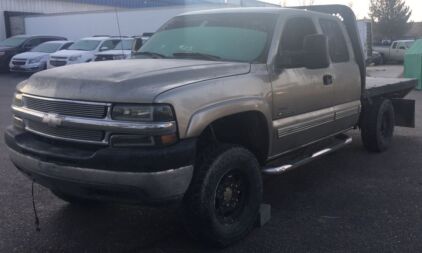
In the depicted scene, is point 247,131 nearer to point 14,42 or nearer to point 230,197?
point 230,197

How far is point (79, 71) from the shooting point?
393 centimetres

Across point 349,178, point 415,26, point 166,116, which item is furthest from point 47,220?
point 415,26

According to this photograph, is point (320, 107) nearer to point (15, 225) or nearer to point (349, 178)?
point (349, 178)

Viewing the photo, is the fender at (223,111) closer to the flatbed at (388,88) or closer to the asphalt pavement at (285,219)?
the asphalt pavement at (285,219)

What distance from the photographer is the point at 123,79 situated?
11.6 feet

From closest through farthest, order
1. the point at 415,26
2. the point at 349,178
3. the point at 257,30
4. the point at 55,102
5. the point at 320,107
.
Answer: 1. the point at 55,102
2. the point at 257,30
3. the point at 320,107
4. the point at 349,178
5. the point at 415,26

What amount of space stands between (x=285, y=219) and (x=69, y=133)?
2.05 m

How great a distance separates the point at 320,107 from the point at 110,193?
2531 millimetres

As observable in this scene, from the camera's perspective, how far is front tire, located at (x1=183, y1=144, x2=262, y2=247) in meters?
3.65

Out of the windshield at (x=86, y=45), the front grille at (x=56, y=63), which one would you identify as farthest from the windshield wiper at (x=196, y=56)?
the windshield at (x=86, y=45)

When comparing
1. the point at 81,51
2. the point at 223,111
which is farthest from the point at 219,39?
the point at 81,51

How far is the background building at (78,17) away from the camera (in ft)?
80.9

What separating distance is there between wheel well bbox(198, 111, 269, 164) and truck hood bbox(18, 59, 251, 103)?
1.25 ft

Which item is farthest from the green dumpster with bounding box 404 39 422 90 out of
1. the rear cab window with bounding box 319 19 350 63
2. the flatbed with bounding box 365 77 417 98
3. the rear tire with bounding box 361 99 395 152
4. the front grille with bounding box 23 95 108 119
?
the front grille with bounding box 23 95 108 119
